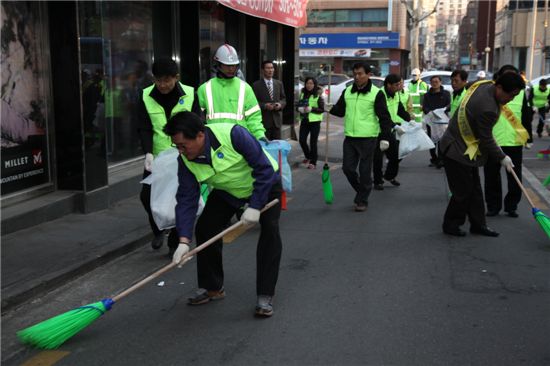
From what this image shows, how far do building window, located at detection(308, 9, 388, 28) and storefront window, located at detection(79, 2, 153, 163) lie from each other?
1803 inches

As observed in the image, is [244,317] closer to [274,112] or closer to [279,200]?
[279,200]

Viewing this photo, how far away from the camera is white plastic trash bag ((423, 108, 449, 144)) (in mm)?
10562

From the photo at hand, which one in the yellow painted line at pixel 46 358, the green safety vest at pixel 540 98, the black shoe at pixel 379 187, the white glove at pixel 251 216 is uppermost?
the green safety vest at pixel 540 98

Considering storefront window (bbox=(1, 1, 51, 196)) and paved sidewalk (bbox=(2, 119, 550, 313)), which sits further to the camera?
storefront window (bbox=(1, 1, 51, 196))

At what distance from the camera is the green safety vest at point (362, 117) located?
24.6 feet

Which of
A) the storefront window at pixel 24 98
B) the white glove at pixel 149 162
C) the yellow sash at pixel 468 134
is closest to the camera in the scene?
the white glove at pixel 149 162

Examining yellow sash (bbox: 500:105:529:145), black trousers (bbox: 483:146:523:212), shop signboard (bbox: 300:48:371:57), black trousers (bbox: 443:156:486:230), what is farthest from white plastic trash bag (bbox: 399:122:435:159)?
shop signboard (bbox: 300:48:371:57)

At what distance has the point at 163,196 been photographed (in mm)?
5195

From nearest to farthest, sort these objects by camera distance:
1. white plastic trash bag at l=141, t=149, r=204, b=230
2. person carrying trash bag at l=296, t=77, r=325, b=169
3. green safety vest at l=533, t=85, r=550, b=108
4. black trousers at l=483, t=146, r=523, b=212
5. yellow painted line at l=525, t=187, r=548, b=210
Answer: white plastic trash bag at l=141, t=149, r=204, b=230 → black trousers at l=483, t=146, r=523, b=212 → yellow painted line at l=525, t=187, r=548, b=210 → person carrying trash bag at l=296, t=77, r=325, b=169 → green safety vest at l=533, t=85, r=550, b=108

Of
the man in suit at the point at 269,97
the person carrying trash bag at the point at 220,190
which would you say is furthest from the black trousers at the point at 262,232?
the man in suit at the point at 269,97

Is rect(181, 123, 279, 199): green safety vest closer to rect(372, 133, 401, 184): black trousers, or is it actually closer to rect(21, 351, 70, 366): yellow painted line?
rect(21, 351, 70, 366): yellow painted line

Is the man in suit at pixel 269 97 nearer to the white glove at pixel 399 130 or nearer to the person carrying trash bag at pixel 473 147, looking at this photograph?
the white glove at pixel 399 130

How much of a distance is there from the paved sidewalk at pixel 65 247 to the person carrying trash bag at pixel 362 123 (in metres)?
2.38

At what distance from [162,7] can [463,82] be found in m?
5.01
